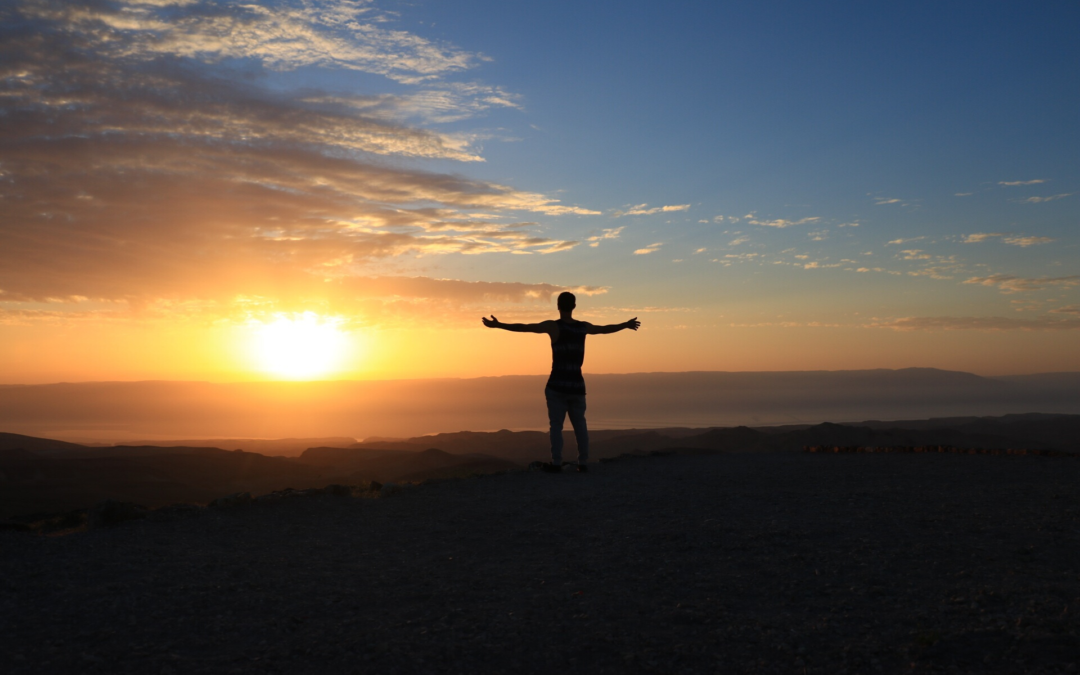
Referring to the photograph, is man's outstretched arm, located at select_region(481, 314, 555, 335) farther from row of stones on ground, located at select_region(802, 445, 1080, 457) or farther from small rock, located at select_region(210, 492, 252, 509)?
row of stones on ground, located at select_region(802, 445, 1080, 457)

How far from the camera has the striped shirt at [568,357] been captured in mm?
11055

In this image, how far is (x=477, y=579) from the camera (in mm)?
5812

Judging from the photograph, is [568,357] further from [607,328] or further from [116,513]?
[116,513]

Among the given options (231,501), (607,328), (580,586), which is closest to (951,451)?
(607,328)

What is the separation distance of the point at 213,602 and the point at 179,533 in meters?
2.66

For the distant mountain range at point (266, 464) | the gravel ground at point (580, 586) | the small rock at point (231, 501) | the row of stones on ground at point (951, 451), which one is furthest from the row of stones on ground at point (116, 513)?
the row of stones on ground at point (951, 451)

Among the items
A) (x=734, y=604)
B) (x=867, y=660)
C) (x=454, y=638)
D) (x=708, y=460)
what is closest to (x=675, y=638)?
(x=734, y=604)

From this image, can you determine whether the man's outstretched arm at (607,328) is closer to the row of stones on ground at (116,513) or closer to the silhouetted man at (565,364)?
the silhouetted man at (565,364)

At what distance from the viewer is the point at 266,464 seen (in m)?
22.2

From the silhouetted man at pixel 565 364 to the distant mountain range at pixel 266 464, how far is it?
77.9 inches

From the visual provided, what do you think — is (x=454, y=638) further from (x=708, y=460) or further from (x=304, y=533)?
(x=708, y=460)

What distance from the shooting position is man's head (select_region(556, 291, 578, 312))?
435 inches

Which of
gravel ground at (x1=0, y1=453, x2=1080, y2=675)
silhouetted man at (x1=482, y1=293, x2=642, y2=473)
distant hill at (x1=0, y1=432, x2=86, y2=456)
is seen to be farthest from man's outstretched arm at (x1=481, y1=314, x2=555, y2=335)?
distant hill at (x1=0, y1=432, x2=86, y2=456)

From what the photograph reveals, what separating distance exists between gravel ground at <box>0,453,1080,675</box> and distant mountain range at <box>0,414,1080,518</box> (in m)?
4.73
